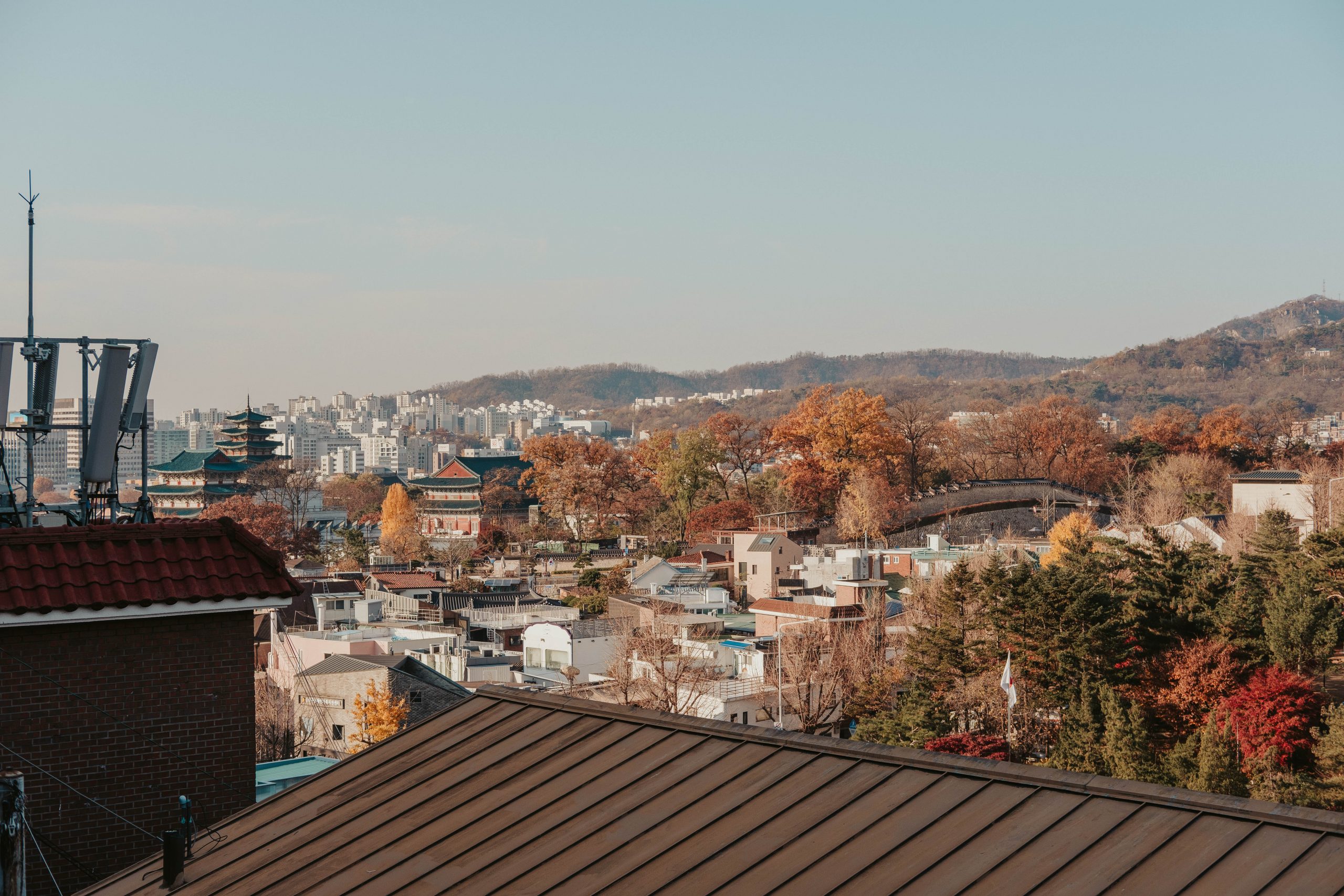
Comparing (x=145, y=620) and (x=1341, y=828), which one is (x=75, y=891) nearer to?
(x=145, y=620)

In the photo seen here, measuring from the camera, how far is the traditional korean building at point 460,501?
67.9m

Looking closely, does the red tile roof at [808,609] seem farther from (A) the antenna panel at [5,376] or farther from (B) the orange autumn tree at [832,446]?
(A) the antenna panel at [5,376]

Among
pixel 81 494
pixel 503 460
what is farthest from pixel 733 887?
pixel 503 460

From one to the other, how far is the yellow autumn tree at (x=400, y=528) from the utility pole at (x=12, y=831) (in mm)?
50508

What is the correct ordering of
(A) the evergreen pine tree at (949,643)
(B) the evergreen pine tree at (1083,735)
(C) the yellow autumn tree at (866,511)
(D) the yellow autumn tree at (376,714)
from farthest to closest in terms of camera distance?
(C) the yellow autumn tree at (866,511)
(A) the evergreen pine tree at (949,643)
(D) the yellow autumn tree at (376,714)
(B) the evergreen pine tree at (1083,735)

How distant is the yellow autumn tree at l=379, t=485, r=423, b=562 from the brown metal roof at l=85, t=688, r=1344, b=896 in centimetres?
5075

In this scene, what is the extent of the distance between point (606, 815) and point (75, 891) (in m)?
2.45

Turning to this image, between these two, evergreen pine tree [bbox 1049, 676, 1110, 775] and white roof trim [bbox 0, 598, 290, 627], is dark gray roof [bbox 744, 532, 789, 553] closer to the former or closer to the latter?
evergreen pine tree [bbox 1049, 676, 1110, 775]

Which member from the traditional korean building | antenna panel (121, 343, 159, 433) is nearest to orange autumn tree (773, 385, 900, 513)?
the traditional korean building

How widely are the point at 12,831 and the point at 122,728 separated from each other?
56 centimetres

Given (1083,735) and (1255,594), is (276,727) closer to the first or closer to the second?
(1083,735)

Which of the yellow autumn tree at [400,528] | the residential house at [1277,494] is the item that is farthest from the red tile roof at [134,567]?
the yellow autumn tree at [400,528]

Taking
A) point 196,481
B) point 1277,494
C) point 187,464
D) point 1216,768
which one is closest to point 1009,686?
point 1216,768

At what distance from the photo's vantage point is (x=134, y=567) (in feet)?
17.2
